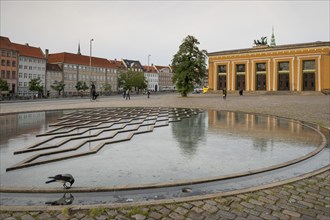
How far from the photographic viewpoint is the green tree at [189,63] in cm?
5209

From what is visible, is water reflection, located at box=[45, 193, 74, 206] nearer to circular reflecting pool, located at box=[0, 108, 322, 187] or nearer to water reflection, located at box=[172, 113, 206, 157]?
circular reflecting pool, located at box=[0, 108, 322, 187]

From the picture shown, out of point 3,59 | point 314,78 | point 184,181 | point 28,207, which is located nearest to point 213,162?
point 184,181

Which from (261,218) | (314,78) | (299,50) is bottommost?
(261,218)

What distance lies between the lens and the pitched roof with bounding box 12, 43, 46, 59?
84750 millimetres

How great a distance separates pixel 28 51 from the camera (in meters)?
87.1

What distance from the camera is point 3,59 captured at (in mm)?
76000

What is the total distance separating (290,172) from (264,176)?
0.84 m

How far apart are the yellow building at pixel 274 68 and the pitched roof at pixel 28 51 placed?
54392 millimetres

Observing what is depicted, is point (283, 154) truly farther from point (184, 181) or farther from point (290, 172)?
point (184, 181)

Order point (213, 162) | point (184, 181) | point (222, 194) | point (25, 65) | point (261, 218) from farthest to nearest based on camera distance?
1. point (25, 65)
2. point (213, 162)
3. point (184, 181)
4. point (222, 194)
5. point (261, 218)

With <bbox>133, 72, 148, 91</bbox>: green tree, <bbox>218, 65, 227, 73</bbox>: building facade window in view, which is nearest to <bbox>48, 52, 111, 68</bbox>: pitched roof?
<bbox>133, 72, 148, 91</bbox>: green tree

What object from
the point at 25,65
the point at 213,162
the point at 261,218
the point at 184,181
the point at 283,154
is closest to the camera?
the point at 261,218

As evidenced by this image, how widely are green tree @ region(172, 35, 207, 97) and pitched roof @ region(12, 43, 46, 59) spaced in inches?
2142

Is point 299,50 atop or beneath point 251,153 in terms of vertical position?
Result: atop
